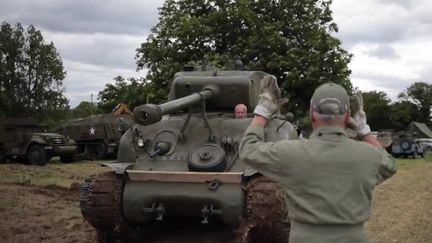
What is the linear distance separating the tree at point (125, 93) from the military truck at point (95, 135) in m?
1.67

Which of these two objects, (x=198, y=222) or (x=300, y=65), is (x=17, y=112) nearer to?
(x=300, y=65)

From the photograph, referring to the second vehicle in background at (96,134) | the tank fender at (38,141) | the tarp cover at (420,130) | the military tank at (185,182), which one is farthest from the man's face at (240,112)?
the tarp cover at (420,130)

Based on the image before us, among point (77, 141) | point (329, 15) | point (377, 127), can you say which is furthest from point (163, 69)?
point (377, 127)

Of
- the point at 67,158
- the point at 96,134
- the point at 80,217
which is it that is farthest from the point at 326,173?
the point at 96,134

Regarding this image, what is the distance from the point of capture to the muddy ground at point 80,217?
901cm

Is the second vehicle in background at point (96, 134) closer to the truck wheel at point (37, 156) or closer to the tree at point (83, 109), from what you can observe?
the truck wheel at point (37, 156)

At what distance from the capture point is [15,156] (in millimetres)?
25578

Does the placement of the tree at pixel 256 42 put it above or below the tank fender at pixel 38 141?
above

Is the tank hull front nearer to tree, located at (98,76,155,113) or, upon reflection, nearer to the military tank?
the military tank

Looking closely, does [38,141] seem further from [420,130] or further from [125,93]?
[420,130]

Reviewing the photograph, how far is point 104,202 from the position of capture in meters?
7.95

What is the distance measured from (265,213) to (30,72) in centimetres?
4666

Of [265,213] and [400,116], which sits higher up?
[400,116]

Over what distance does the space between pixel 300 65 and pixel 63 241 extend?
20.4 m
